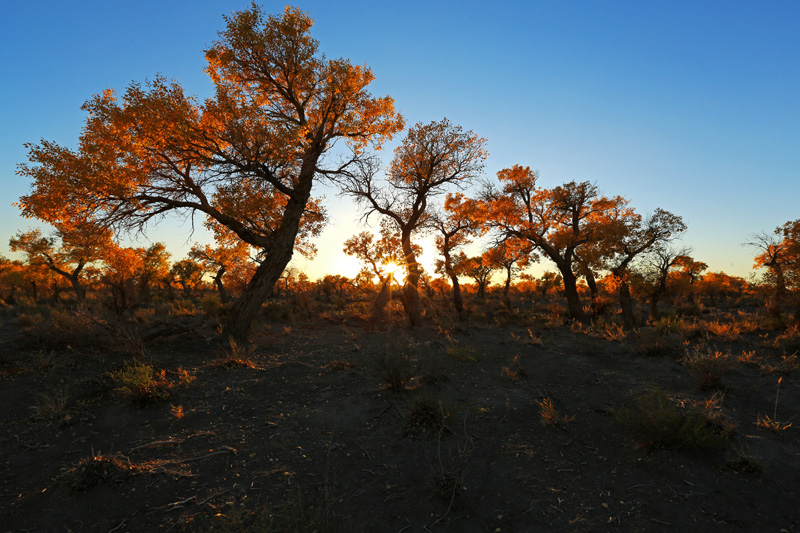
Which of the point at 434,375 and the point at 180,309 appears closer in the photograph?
the point at 434,375

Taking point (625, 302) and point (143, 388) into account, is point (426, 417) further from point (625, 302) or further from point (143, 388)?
point (625, 302)

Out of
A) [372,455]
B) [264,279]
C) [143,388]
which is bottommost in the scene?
[372,455]

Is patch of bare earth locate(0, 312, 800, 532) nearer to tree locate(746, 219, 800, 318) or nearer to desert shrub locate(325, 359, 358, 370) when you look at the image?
desert shrub locate(325, 359, 358, 370)

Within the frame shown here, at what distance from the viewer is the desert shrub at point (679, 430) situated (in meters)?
4.69

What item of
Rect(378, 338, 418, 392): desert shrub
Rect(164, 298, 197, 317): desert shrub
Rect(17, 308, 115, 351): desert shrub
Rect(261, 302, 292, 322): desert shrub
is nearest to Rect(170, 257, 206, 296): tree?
Rect(164, 298, 197, 317): desert shrub

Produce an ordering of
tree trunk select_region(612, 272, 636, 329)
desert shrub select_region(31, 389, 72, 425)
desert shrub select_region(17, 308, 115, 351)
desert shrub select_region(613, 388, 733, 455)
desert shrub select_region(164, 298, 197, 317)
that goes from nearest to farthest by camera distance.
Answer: desert shrub select_region(613, 388, 733, 455) → desert shrub select_region(31, 389, 72, 425) → desert shrub select_region(17, 308, 115, 351) → desert shrub select_region(164, 298, 197, 317) → tree trunk select_region(612, 272, 636, 329)

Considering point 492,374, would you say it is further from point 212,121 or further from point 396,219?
point 212,121

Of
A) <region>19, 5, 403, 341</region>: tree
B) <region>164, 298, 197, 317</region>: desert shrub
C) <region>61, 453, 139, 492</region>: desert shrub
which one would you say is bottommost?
<region>61, 453, 139, 492</region>: desert shrub

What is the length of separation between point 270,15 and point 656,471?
15.6 m

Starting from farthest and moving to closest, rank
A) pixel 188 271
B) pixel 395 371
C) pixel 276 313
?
1. pixel 188 271
2. pixel 276 313
3. pixel 395 371

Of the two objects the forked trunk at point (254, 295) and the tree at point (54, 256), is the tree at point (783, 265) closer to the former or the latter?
the forked trunk at point (254, 295)

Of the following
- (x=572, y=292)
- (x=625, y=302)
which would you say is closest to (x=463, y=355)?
(x=572, y=292)

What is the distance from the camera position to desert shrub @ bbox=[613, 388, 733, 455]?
4.69m

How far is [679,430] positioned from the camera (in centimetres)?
477
